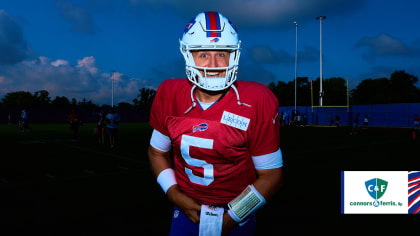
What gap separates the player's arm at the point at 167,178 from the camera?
1.92m

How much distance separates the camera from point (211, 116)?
1972 millimetres

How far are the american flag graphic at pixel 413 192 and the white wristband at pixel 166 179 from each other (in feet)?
15.2

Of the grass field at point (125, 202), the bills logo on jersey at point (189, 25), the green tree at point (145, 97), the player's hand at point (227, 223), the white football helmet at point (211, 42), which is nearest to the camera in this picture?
the player's hand at point (227, 223)

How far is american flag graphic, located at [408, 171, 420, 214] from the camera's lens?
5109 mm

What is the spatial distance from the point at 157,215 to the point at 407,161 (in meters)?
9.18

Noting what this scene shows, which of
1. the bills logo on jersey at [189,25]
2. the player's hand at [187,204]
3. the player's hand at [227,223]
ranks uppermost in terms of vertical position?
the bills logo on jersey at [189,25]

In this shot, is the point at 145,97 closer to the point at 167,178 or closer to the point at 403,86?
the point at 403,86

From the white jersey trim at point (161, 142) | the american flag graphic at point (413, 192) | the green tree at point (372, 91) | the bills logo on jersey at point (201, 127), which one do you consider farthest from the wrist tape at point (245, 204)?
the green tree at point (372, 91)

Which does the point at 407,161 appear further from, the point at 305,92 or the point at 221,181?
the point at 305,92

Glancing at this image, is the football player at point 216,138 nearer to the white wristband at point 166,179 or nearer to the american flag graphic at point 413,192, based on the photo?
the white wristband at point 166,179

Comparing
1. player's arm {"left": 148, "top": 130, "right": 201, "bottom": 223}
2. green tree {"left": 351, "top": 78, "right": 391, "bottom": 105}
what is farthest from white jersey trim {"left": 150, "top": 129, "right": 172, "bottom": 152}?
green tree {"left": 351, "top": 78, "right": 391, "bottom": 105}

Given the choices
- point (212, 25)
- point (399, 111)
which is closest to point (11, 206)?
point (212, 25)

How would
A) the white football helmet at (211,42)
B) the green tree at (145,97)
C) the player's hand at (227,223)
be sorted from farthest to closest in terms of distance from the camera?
1. the green tree at (145,97)
2. the white football helmet at (211,42)
3. the player's hand at (227,223)

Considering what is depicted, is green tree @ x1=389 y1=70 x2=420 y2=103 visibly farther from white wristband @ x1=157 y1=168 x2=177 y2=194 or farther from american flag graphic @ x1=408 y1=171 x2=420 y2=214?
white wristband @ x1=157 y1=168 x2=177 y2=194
